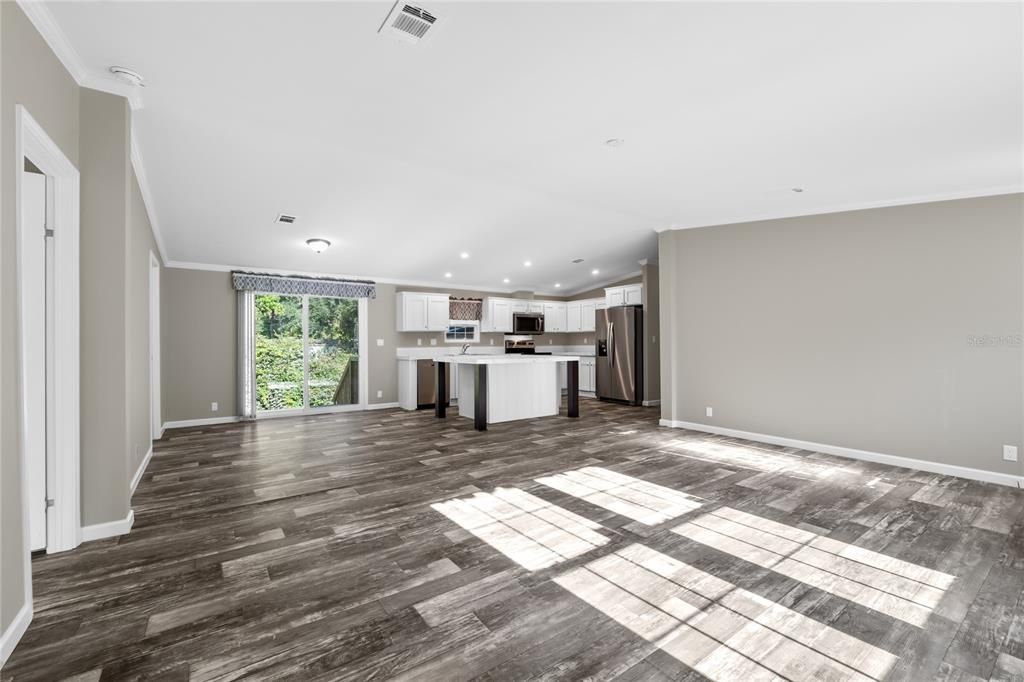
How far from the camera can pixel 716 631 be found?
1.84m

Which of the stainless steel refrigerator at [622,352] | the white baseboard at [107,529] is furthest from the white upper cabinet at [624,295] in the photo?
the white baseboard at [107,529]

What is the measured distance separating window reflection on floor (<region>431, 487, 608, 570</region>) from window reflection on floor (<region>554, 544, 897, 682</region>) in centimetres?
24

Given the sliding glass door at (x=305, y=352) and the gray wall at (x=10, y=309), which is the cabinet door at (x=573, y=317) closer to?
the sliding glass door at (x=305, y=352)

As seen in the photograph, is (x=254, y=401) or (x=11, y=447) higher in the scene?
(x=11, y=447)

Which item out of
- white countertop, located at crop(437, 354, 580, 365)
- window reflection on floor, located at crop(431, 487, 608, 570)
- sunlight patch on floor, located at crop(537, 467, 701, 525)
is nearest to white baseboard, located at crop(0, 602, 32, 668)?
window reflection on floor, located at crop(431, 487, 608, 570)

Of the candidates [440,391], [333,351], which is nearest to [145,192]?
[333,351]

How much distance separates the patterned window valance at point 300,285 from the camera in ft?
22.0

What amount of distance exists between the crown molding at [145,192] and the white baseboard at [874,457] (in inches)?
251

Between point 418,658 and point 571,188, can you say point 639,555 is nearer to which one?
point 418,658

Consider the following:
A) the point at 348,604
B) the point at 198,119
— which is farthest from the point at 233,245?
the point at 348,604

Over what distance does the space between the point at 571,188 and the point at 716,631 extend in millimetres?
4024

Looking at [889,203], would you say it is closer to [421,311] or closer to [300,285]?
[421,311]

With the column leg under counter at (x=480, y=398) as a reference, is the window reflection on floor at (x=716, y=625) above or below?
below

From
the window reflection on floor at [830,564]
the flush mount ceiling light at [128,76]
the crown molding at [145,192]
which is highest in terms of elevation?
the flush mount ceiling light at [128,76]
